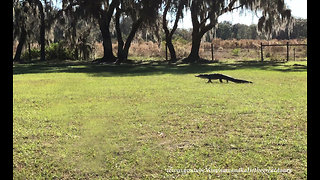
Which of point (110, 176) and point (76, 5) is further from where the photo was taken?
point (76, 5)

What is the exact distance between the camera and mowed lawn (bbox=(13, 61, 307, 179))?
4293mm

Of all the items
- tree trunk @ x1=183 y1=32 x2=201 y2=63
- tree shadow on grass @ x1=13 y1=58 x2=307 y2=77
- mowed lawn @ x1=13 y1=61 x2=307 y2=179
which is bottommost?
mowed lawn @ x1=13 y1=61 x2=307 y2=179

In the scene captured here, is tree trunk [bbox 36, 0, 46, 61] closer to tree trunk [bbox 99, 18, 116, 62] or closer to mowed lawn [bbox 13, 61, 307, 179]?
tree trunk [bbox 99, 18, 116, 62]

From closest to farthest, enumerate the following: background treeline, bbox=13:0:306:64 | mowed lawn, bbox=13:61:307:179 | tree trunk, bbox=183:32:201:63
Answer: mowed lawn, bbox=13:61:307:179, background treeline, bbox=13:0:306:64, tree trunk, bbox=183:32:201:63

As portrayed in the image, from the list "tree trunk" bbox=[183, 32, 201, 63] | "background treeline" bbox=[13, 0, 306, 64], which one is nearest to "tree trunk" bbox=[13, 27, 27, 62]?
"background treeline" bbox=[13, 0, 306, 64]

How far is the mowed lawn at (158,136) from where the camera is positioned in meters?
4.29

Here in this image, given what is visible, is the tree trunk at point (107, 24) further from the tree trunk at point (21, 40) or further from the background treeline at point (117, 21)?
the tree trunk at point (21, 40)

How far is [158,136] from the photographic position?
18.1 ft

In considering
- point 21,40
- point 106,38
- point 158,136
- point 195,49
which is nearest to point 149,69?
point 195,49

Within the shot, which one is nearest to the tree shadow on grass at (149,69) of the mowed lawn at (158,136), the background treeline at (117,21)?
the background treeline at (117,21)

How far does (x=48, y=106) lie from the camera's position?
8.22 metres

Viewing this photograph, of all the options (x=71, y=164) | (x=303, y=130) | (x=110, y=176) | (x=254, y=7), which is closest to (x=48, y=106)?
(x=71, y=164)
